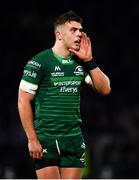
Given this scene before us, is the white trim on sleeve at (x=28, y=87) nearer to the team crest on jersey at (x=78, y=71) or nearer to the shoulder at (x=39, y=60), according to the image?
the shoulder at (x=39, y=60)

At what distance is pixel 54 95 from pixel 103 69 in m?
7.93

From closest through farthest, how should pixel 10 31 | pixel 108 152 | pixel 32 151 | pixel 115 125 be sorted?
1. pixel 32 151
2. pixel 108 152
3. pixel 115 125
4. pixel 10 31

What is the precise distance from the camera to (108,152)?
1173 cm

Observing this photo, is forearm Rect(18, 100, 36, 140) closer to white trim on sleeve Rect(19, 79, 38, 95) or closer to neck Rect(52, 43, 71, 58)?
white trim on sleeve Rect(19, 79, 38, 95)

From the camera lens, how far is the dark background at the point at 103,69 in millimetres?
11664

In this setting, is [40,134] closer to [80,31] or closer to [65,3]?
[80,31]

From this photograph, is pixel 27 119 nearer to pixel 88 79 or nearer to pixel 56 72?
pixel 56 72

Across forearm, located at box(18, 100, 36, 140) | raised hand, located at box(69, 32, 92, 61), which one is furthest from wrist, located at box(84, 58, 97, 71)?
forearm, located at box(18, 100, 36, 140)

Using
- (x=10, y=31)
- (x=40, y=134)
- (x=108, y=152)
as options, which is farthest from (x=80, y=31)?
(x=10, y=31)

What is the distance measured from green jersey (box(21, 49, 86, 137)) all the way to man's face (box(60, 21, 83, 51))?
0.48ft

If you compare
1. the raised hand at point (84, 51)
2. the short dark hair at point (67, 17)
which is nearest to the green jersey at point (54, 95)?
the raised hand at point (84, 51)

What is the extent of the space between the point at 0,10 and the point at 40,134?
941cm

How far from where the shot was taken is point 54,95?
594 cm

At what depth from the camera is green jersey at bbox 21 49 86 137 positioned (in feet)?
19.4
